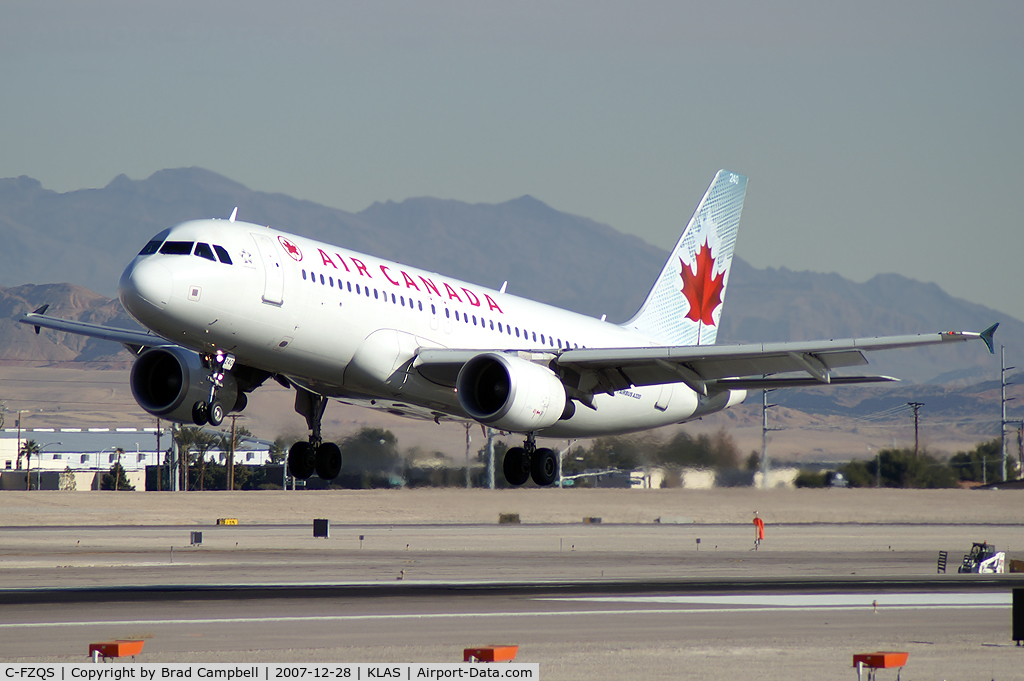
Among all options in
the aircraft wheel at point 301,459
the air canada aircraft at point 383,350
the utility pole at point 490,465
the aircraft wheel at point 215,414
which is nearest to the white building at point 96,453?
the utility pole at point 490,465

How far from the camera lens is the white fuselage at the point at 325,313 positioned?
2688 centimetres

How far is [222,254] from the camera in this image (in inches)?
1083

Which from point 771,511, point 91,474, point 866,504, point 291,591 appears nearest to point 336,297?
point 291,591

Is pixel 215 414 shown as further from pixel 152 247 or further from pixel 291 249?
pixel 152 247

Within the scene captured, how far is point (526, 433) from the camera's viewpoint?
3234cm

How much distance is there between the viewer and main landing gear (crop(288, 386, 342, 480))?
3484cm

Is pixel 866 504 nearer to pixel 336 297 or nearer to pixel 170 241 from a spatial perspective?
pixel 336 297

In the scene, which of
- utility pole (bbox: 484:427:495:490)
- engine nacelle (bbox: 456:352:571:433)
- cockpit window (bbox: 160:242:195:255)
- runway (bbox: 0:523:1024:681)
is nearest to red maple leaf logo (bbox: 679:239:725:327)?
runway (bbox: 0:523:1024:681)

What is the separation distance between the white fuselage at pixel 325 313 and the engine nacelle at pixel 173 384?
170 cm

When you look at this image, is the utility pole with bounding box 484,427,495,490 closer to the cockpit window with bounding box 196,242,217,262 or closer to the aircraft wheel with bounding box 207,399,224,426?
the aircraft wheel with bounding box 207,399,224,426

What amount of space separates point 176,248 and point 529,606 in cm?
1104

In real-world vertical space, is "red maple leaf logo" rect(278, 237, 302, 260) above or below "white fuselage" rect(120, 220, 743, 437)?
above

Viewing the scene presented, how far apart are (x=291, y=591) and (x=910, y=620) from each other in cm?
1541

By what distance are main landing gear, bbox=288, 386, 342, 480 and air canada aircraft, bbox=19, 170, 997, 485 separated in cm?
4
